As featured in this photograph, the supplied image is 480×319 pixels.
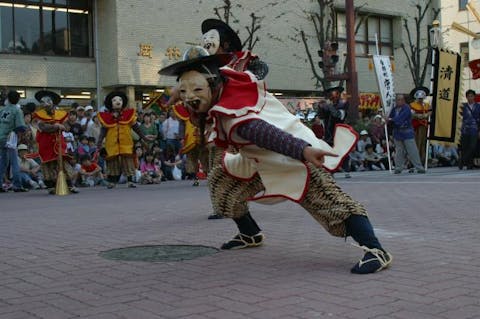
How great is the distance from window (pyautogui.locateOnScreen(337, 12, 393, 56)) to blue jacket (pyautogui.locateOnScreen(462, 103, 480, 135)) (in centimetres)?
1994

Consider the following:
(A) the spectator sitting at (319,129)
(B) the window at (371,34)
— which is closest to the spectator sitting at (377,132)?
(A) the spectator sitting at (319,129)

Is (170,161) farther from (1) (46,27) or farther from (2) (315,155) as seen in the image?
(2) (315,155)

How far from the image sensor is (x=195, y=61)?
4.15 meters

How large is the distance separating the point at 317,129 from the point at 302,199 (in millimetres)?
10761

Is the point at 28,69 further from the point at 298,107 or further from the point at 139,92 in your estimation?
the point at 298,107

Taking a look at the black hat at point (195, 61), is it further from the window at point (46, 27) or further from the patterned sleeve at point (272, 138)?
the window at point (46, 27)

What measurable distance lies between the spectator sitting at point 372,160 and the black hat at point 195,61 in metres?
Answer: 14.5

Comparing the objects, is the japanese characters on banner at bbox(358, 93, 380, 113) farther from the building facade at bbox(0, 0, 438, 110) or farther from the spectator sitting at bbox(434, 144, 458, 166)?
the spectator sitting at bbox(434, 144, 458, 166)

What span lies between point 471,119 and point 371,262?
12807 mm

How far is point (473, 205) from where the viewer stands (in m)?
7.46

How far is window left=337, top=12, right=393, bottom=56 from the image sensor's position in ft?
116

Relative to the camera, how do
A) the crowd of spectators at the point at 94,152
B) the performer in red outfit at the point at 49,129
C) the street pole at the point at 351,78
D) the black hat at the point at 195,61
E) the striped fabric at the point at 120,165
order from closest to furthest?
the black hat at the point at 195,61 → the performer in red outfit at the point at 49,129 → the striped fabric at the point at 120,165 → the crowd of spectators at the point at 94,152 → the street pole at the point at 351,78

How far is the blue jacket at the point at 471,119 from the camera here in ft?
51.0

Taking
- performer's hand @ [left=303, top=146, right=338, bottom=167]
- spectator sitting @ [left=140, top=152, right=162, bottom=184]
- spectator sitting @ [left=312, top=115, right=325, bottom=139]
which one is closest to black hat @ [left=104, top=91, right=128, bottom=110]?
spectator sitting @ [left=140, top=152, right=162, bottom=184]
